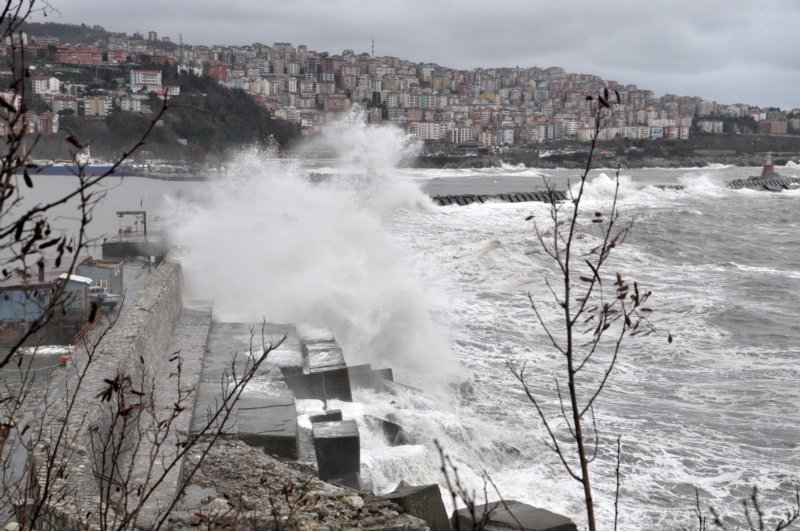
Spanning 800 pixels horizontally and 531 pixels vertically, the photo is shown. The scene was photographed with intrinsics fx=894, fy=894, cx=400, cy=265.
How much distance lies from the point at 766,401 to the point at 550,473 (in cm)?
373

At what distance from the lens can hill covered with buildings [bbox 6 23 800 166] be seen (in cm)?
7238

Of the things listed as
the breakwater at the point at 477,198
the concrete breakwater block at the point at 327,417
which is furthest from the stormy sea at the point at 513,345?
the breakwater at the point at 477,198

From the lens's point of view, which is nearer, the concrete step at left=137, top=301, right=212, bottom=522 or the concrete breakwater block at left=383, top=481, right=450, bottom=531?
the concrete step at left=137, top=301, right=212, bottom=522

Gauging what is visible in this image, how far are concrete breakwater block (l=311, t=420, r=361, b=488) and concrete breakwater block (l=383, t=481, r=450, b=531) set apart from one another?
2.52 feet

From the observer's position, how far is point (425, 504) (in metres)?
5.55

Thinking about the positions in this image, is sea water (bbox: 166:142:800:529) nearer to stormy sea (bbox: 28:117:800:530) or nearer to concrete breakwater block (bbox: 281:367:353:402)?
stormy sea (bbox: 28:117:800:530)

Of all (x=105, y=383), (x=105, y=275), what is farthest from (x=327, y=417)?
(x=105, y=275)

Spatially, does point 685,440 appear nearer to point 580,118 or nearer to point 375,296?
point 375,296

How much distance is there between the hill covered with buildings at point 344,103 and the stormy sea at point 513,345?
43792 mm

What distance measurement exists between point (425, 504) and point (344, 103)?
122435 mm

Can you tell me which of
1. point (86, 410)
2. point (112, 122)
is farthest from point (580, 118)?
point (86, 410)

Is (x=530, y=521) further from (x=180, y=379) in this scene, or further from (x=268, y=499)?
Result: (x=180, y=379)

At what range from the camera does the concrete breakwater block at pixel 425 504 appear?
5512 mm

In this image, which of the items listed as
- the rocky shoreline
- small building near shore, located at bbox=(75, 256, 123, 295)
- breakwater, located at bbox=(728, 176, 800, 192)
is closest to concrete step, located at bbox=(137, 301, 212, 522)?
the rocky shoreline
